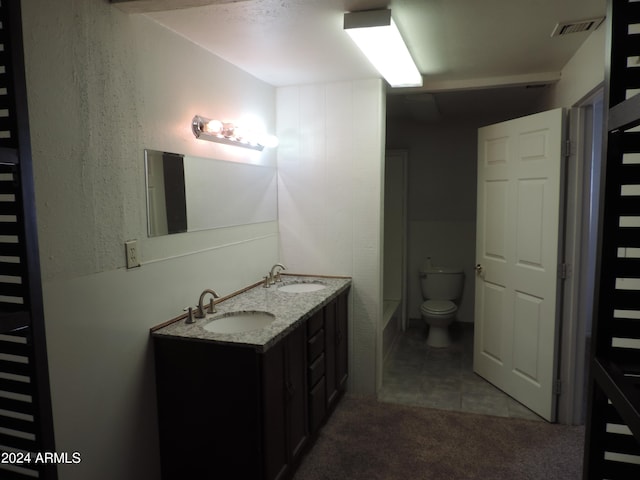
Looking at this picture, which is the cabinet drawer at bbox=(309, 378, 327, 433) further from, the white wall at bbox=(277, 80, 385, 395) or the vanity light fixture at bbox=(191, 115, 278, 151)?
the vanity light fixture at bbox=(191, 115, 278, 151)

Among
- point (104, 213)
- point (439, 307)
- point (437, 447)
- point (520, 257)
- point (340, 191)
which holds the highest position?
point (340, 191)

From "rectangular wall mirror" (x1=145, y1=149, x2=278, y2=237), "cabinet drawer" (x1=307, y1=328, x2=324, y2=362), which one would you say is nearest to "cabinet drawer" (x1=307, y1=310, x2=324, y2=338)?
"cabinet drawer" (x1=307, y1=328, x2=324, y2=362)

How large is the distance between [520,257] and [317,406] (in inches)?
68.0

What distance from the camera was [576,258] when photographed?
2771 millimetres

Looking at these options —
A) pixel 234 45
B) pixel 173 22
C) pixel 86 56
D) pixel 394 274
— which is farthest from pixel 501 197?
pixel 86 56

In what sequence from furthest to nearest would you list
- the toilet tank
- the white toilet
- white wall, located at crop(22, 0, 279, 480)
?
the toilet tank, the white toilet, white wall, located at crop(22, 0, 279, 480)

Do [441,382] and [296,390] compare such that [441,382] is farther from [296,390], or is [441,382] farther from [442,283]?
[296,390]

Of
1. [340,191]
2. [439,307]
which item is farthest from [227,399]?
[439,307]

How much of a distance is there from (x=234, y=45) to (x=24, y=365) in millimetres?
1940

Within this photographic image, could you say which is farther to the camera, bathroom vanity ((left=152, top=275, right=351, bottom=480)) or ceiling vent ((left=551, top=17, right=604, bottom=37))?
ceiling vent ((left=551, top=17, right=604, bottom=37))

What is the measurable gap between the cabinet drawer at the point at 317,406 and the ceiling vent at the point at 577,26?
2323 millimetres

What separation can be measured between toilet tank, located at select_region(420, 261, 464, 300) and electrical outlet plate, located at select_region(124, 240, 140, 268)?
3391 mm

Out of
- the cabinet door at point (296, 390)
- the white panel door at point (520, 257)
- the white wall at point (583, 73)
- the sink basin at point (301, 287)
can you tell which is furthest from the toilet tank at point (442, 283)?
the cabinet door at point (296, 390)

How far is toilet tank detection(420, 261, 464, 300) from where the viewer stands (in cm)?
468
